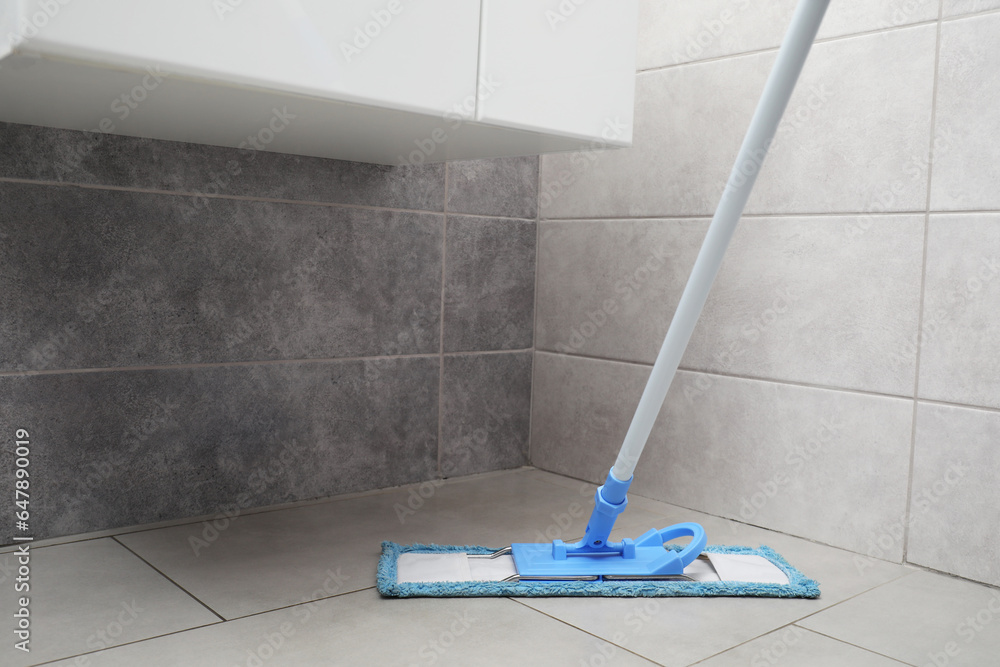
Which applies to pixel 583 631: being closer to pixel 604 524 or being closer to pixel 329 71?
pixel 604 524

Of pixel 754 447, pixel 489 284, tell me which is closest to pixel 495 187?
pixel 489 284

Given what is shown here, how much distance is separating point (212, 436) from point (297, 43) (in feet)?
2.33

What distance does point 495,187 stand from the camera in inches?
65.3

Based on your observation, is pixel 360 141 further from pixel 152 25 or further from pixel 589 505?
pixel 589 505

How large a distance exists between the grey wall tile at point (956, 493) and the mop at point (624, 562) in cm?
22

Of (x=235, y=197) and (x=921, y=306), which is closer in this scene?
(x=921, y=306)

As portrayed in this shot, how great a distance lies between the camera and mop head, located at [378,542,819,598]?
1035mm

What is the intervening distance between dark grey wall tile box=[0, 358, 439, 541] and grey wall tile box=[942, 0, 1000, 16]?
1009 mm

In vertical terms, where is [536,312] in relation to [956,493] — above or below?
above

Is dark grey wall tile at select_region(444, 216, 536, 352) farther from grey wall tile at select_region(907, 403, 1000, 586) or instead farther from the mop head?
grey wall tile at select_region(907, 403, 1000, 586)

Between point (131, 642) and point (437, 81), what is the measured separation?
69 cm

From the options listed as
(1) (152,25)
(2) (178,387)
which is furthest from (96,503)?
(1) (152,25)

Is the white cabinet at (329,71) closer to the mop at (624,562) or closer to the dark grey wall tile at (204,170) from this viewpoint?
the dark grey wall tile at (204,170)

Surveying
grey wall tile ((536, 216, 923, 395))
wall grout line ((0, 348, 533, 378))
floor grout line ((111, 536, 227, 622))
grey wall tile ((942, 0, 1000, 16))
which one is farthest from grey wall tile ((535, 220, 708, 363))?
floor grout line ((111, 536, 227, 622))
